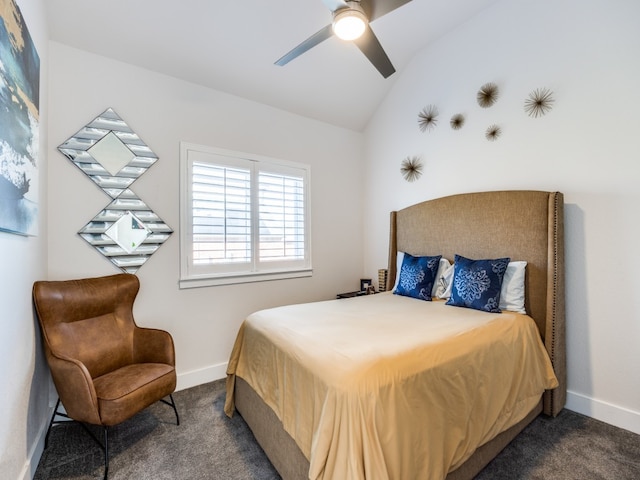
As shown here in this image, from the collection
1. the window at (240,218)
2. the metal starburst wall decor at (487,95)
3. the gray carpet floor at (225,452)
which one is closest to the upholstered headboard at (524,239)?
the gray carpet floor at (225,452)

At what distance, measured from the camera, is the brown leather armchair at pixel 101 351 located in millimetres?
1649

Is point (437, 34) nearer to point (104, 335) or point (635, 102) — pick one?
point (635, 102)

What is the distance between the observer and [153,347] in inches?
86.1

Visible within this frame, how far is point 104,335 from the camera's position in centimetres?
214

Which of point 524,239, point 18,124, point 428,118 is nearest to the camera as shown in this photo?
point 18,124

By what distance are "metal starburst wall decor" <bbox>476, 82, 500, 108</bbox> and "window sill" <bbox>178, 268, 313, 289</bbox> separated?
2.53 meters

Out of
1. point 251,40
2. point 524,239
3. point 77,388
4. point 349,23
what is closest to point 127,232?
point 77,388

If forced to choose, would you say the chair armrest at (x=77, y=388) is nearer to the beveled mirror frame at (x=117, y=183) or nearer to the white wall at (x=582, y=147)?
the beveled mirror frame at (x=117, y=183)

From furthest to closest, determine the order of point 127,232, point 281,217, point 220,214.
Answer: point 281,217 → point 220,214 → point 127,232

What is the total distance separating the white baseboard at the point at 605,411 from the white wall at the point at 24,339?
3532 millimetres

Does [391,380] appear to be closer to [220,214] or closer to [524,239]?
[524,239]

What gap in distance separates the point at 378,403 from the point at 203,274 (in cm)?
221

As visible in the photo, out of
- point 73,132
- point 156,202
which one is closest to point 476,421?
point 156,202

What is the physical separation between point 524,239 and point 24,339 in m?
3.48
